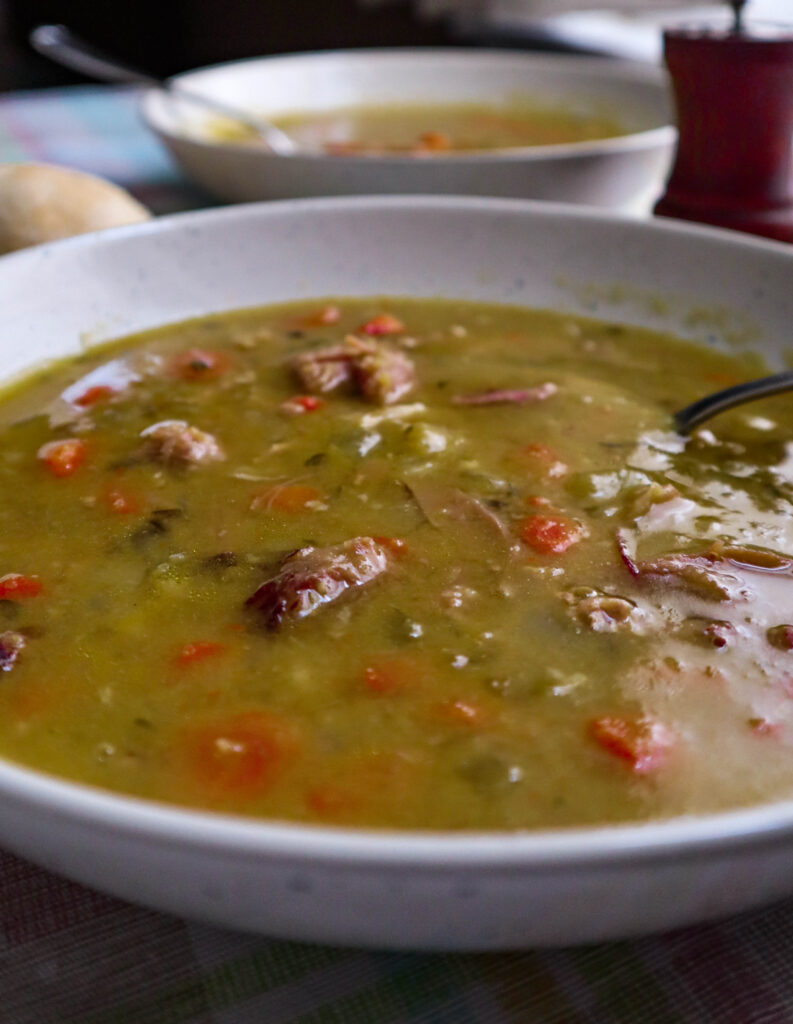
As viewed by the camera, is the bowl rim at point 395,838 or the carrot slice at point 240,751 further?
the carrot slice at point 240,751

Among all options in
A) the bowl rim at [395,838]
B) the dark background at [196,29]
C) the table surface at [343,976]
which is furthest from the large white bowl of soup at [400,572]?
the dark background at [196,29]

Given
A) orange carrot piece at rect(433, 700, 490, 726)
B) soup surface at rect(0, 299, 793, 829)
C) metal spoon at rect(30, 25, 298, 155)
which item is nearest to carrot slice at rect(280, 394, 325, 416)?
soup surface at rect(0, 299, 793, 829)

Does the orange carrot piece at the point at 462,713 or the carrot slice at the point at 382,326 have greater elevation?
the orange carrot piece at the point at 462,713

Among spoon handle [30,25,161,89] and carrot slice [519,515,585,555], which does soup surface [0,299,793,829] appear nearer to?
carrot slice [519,515,585,555]

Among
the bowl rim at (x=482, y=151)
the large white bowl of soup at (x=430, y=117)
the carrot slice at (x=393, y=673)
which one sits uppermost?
the bowl rim at (x=482, y=151)

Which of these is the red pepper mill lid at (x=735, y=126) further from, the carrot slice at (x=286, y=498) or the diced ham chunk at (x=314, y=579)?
the diced ham chunk at (x=314, y=579)

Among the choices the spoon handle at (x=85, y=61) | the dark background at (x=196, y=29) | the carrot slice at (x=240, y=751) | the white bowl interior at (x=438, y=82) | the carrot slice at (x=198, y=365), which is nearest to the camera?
the carrot slice at (x=240, y=751)
